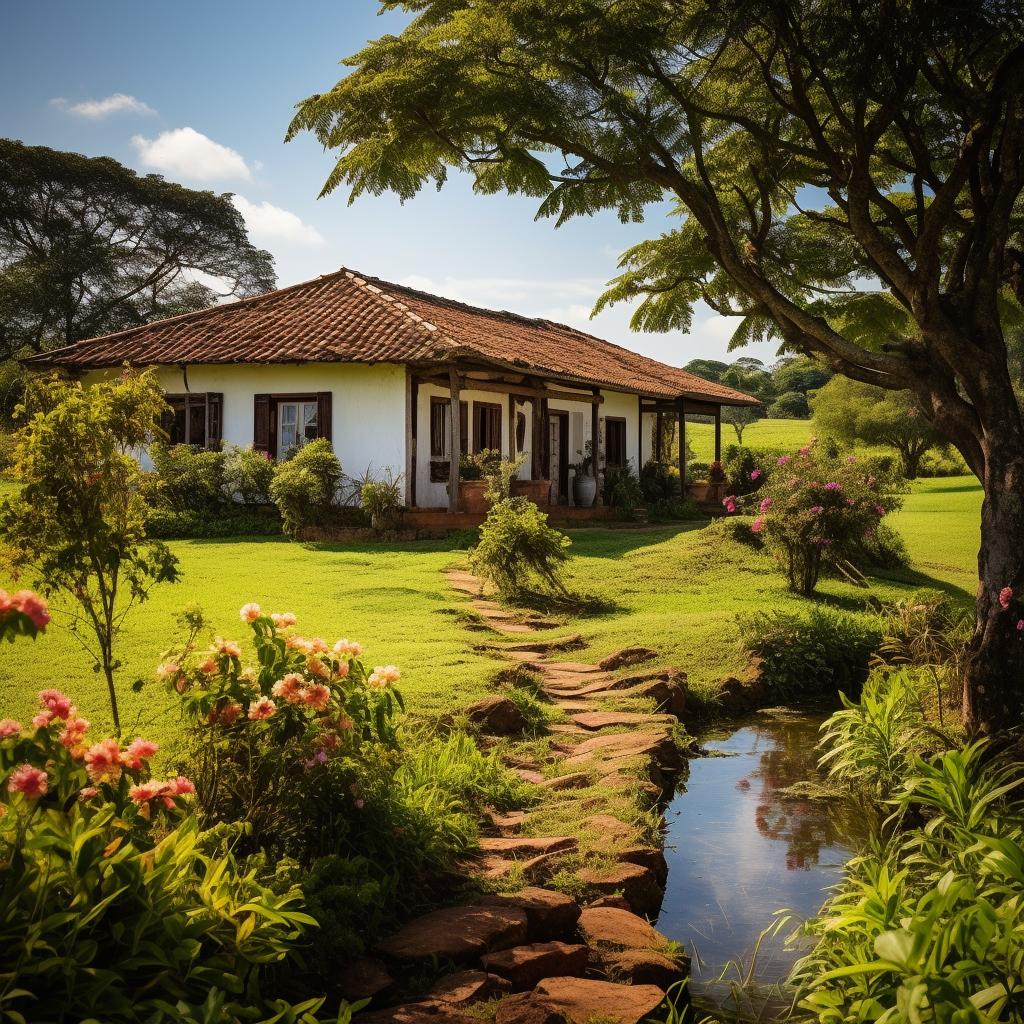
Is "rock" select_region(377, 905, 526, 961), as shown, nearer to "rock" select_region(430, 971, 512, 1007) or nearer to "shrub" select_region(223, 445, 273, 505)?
"rock" select_region(430, 971, 512, 1007)

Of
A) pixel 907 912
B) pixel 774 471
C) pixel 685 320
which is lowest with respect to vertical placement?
pixel 907 912

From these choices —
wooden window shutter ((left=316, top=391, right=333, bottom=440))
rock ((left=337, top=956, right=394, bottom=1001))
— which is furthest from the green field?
wooden window shutter ((left=316, top=391, right=333, bottom=440))

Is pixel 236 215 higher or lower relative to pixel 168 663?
higher

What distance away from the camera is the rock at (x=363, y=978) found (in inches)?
131

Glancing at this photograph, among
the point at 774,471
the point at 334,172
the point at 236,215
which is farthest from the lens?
the point at 236,215

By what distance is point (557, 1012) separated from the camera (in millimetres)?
3129

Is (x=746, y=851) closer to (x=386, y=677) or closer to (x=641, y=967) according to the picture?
(x=641, y=967)

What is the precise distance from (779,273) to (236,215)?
36027mm

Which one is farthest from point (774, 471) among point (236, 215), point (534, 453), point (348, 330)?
point (236, 215)

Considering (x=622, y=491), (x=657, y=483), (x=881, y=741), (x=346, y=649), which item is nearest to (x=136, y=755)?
(x=346, y=649)

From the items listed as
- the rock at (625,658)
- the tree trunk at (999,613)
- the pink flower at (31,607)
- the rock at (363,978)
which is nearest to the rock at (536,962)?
the rock at (363,978)

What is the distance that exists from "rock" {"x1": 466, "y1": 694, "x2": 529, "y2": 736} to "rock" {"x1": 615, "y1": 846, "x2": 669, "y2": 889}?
166cm

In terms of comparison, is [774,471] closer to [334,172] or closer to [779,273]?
[779,273]

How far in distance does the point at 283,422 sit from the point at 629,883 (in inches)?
618
